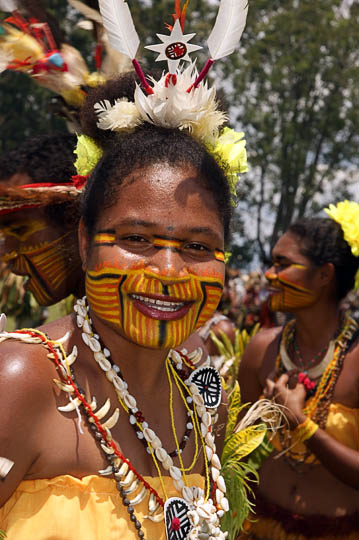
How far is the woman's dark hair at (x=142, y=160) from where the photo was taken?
1.74 meters

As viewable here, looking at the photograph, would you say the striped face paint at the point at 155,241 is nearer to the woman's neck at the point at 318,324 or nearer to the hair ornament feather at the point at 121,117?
the hair ornament feather at the point at 121,117

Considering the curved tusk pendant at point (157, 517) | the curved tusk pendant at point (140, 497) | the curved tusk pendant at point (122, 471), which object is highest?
the curved tusk pendant at point (122, 471)

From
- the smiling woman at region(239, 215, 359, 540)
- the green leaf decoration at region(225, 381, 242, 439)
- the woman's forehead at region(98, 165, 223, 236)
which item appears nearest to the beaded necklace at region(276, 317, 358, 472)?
the smiling woman at region(239, 215, 359, 540)

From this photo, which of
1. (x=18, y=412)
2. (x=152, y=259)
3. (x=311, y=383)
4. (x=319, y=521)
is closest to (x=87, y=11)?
(x=152, y=259)

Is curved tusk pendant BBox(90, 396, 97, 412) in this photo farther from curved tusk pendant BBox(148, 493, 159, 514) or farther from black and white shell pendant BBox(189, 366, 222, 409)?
black and white shell pendant BBox(189, 366, 222, 409)

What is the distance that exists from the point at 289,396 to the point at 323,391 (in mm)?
293

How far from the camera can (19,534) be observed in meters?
1.53

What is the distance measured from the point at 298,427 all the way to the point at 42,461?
1.97m

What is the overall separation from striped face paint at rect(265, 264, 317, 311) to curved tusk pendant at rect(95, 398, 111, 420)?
2301 millimetres

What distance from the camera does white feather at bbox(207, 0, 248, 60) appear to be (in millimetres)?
1806

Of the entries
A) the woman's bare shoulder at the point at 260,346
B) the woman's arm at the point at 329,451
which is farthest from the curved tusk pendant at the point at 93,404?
the woman's bare shoulder at the point at 260,346

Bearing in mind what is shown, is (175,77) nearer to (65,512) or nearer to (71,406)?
(71,406)

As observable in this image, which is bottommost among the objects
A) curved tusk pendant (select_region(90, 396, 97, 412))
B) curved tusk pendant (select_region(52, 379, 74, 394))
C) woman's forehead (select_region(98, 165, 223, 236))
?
curved tusk pendant (select_region(90, 396, 97, 412))

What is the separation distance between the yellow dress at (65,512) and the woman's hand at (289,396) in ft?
5.65
